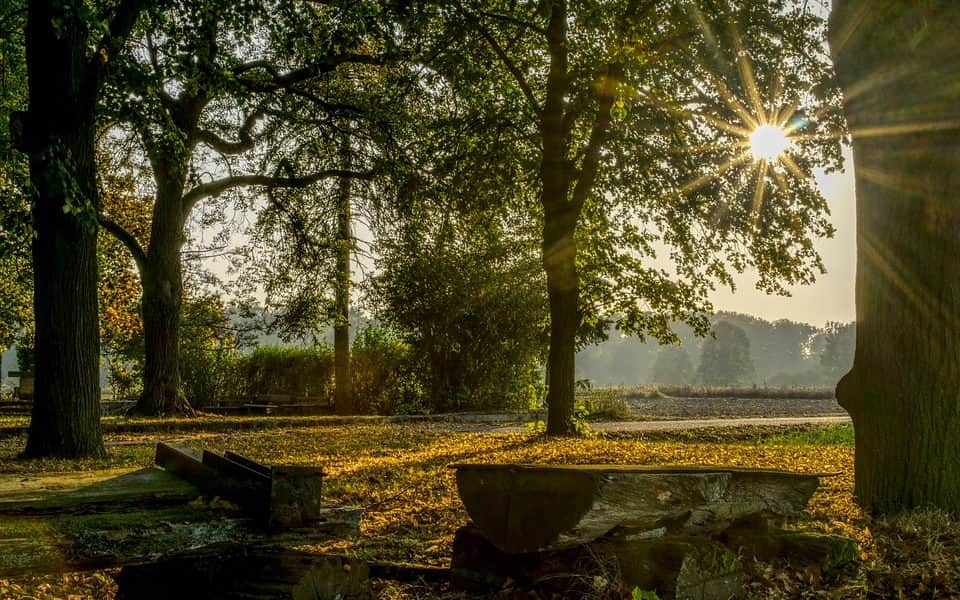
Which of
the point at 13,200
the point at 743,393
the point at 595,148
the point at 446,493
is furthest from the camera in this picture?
the point at 743,393

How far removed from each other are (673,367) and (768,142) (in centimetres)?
15409

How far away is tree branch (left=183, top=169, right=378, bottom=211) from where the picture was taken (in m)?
18.6

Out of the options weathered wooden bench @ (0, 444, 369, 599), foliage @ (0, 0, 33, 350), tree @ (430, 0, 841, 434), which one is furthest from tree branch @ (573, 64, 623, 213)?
weathered wooden bench @ (0, 444, 369, 599)

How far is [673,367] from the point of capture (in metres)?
163

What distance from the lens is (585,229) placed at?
1566 cm

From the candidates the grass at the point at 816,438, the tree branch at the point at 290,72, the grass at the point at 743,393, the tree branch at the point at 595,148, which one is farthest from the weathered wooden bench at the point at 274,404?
the grass at the point at 743,393

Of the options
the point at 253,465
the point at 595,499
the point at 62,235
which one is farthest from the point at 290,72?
the point at 595,499

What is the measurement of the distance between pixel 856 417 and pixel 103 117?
346 inches

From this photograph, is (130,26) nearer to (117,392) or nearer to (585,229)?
(585,229)

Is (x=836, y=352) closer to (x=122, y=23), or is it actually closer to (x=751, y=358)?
(x=751, y=358)

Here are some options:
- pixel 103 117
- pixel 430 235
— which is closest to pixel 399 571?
pixel 103 117

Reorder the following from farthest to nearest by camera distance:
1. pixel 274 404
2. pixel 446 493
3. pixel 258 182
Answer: pixel 274 404 → pixel 258 182 → pixel 446 493

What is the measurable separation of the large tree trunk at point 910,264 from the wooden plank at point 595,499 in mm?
2160

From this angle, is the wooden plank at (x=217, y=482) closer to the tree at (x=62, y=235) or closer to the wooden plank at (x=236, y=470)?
the wooden plank at (x=236, y=470)
